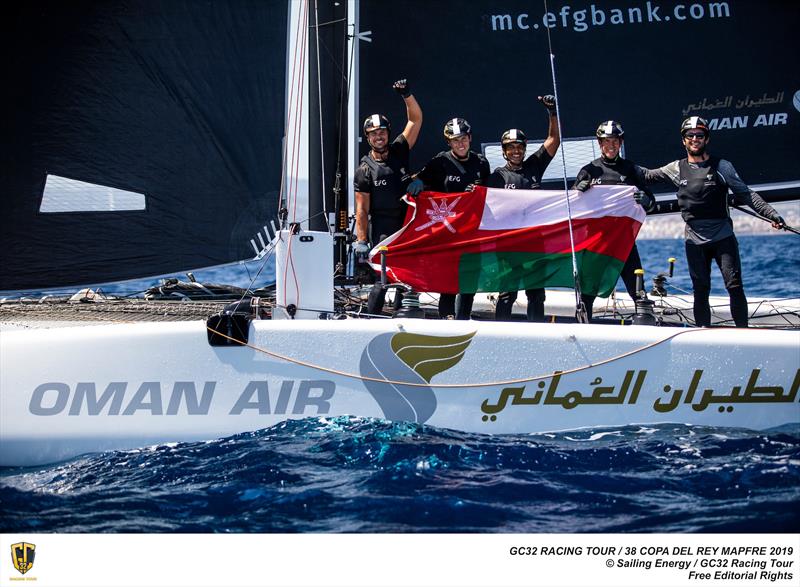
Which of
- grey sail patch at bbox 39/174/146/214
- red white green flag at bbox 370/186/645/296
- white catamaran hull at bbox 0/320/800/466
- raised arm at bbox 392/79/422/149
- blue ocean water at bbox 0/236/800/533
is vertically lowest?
blue ocean water at bbox 0/236/800/533

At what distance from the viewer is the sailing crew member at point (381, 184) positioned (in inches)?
206

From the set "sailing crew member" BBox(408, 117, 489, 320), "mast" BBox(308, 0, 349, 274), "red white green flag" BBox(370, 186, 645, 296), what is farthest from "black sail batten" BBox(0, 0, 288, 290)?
"red white green flag" BBox(370, 186, 645, 296)

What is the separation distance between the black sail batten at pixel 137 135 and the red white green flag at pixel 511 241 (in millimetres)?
1522

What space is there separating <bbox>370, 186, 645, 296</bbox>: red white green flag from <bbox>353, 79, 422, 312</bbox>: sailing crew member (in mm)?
338

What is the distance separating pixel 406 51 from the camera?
6289 mm

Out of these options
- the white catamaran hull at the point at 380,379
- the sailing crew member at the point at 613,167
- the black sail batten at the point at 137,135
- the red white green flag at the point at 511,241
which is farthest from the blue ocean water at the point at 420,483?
the black sail batten at the point at 137,135

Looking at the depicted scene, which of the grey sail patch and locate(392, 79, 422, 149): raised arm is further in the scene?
the grey sail patch
